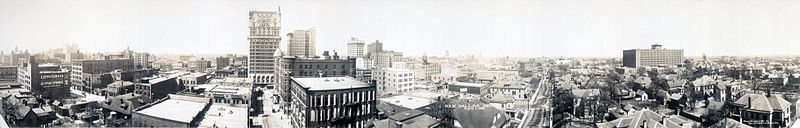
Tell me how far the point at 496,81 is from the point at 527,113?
23.0 inches

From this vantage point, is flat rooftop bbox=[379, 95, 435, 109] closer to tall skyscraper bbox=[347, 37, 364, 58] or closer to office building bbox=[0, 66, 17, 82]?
tall skyscraper bbox=[347, 37, 364, 58]

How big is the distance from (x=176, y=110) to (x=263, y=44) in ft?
3.90

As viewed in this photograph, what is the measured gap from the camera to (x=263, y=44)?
429cm

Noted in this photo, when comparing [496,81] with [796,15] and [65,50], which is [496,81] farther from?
[65,50]

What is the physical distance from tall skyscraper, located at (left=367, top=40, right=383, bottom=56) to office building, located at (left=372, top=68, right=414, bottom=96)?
0.71ft

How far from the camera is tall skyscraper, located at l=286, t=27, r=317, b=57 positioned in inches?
166

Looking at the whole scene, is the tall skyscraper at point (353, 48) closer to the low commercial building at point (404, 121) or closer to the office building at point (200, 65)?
the low commercial building at point (404, 121)

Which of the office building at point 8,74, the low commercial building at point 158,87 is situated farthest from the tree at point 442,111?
the office building at point 8,74

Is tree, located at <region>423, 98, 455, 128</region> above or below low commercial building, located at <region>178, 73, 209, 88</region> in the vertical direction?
below

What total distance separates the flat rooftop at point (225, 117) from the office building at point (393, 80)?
154 cm

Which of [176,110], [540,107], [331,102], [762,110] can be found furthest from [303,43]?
[762,110]

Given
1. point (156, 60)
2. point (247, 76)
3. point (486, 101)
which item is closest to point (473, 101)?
point (486, 101)

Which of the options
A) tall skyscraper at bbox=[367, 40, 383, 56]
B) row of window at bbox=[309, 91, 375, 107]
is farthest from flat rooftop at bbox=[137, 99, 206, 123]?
tall skyscraper at bbox=[367, 40, 383, 56]

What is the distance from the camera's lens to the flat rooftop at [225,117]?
13.6ft
